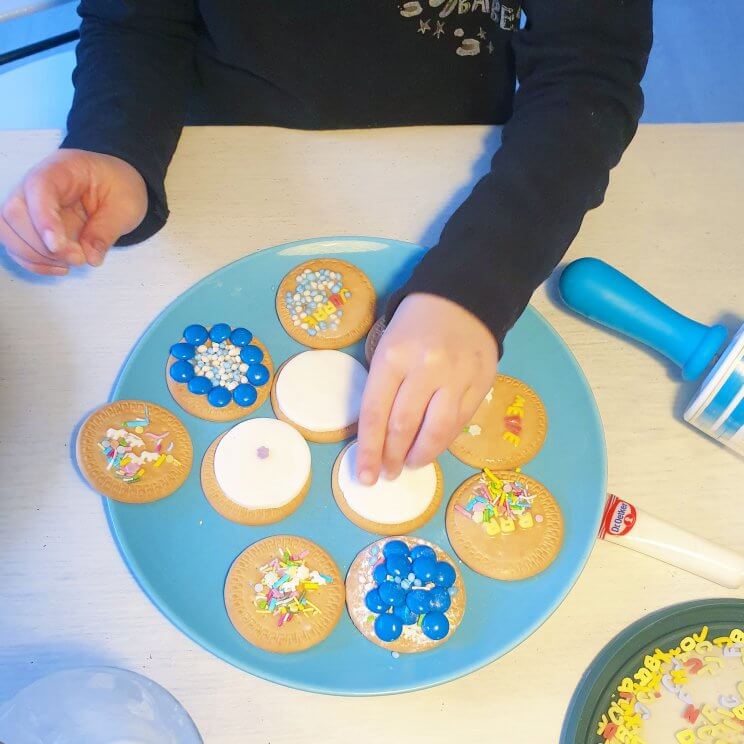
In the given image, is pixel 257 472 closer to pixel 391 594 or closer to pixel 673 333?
pixel 391 594

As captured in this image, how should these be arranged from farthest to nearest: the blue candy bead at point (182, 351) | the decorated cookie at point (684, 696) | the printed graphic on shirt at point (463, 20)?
the printed graphic on shirt at point (463, 20) → the blue candy bead at point (182, 351) → the decorated cookie at point (684, 696)

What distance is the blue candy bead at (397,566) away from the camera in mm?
522

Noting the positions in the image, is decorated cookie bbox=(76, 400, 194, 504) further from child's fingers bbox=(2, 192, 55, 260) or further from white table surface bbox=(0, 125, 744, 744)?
child's fingers bbox=(2, 192, 55, 260)

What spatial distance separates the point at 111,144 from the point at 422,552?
434 millimetres

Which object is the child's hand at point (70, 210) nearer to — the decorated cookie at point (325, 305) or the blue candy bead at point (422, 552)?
the decorated cookie at point (325, 305)

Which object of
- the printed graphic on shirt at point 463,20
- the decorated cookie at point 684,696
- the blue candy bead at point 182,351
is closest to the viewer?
the decorated cookie at point 684,696

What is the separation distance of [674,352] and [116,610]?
47cm

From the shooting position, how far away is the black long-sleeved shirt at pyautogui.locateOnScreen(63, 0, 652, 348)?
573 mm

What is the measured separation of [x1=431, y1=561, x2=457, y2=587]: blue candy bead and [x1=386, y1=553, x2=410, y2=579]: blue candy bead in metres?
0.02

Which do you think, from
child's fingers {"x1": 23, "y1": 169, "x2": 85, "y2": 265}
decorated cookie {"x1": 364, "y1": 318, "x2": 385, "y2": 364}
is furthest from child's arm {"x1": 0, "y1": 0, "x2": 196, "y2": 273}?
decorated cookie {"x1": 364, "y1": 318, "x2": 385, "y2": 364}

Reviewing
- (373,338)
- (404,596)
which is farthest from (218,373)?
(404,596)

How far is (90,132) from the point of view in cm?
64

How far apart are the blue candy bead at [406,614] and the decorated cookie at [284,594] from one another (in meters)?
0.04

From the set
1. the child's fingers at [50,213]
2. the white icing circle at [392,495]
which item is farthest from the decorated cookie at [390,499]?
the child's fingers at [50,213]
